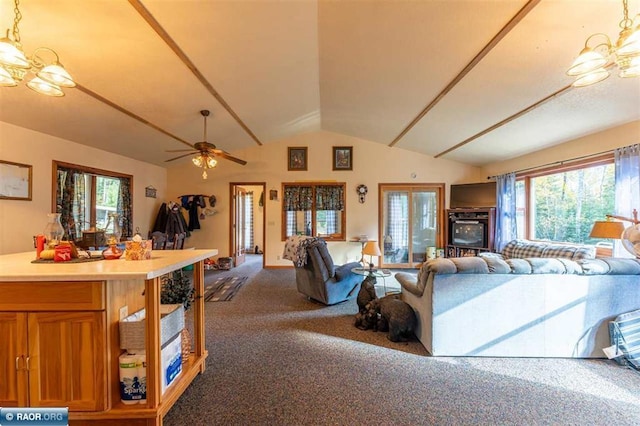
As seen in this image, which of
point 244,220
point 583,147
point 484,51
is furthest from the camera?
point 244,220

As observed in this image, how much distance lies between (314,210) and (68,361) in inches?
200

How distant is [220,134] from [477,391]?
17.0 ft

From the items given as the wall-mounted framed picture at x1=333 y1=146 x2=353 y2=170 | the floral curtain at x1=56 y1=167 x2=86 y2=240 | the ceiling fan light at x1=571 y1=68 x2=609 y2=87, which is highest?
the wall-mounted framed picture at x1=333 y1=146 x2=353 y2=170

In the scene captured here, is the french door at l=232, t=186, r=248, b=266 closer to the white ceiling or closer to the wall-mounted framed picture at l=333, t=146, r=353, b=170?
the white ceiling

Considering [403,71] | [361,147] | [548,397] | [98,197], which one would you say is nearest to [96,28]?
[403,71]

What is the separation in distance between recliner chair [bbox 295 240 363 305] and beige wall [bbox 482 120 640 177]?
3.62 meters

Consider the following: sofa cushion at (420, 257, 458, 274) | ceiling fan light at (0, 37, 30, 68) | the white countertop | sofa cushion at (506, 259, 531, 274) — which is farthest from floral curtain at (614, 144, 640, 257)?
ceiling fan light at (0, 37, 30, 68)

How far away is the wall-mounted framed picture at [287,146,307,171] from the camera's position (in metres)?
6.25

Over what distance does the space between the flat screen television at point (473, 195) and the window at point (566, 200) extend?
0.45 m

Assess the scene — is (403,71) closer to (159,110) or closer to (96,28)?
(96,28)

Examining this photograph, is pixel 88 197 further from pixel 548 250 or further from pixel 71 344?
pixel 548 250

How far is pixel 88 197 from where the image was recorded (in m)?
4.45

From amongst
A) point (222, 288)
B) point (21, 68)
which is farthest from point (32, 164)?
point (222, 288)

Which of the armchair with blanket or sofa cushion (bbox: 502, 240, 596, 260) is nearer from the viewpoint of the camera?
sofa cushion (bbox: 502, 240, 596, 260)
